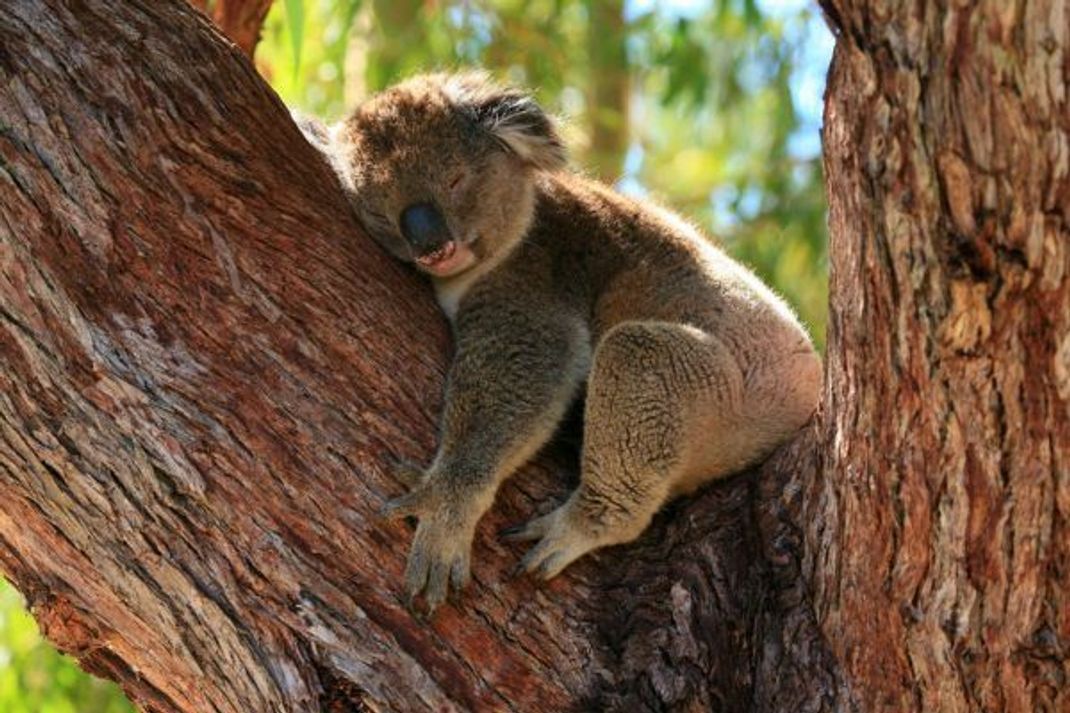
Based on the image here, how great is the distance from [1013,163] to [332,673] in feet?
4.81

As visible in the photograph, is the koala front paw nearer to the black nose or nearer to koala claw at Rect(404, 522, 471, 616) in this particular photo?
koala claw at Rect(404, 522, 471, 616)

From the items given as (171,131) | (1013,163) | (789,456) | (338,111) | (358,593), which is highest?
(338,111)

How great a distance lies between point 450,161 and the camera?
13.5 feet

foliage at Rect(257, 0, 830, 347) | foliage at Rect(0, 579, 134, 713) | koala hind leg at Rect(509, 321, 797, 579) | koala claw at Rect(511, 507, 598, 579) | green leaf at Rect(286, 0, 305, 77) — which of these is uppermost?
foliage at Rect(257, 0, 830, 347)

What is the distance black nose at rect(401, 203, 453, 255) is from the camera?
150 inches

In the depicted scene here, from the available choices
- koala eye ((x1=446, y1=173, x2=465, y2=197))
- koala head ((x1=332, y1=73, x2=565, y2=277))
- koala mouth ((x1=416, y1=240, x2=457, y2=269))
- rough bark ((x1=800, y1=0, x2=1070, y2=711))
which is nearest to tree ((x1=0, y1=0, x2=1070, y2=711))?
rough bark ((x1=800, y1=0, x2=1070, y2=711))

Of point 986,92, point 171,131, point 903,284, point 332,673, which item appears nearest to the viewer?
point 986,92

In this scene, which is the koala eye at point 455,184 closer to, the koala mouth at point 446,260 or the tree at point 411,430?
the koala mouth at point 446,260

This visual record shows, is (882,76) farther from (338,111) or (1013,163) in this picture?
(338,111)

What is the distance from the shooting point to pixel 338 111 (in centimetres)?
734

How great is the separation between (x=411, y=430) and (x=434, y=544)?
0.30 metres

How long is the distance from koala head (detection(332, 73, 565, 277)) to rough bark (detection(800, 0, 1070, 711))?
4.77ft

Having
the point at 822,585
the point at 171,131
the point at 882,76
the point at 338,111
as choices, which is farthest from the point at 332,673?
the point at 338,111

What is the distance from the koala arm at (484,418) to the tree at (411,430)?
65 mm
